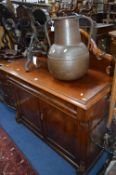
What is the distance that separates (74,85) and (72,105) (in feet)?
0.55

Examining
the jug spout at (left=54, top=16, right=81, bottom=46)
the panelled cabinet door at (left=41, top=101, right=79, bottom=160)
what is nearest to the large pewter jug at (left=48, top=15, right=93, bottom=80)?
the jug spout at (left=54, top=16, right=81, bottom=46)

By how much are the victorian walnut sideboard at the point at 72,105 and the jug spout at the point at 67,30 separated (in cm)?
20

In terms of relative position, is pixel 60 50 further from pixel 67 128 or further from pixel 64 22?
pixel 67 128

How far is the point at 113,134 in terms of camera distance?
1186mm

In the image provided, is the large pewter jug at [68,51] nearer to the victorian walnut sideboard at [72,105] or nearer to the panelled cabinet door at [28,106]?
the victorian walnut sideboard at [72,105]

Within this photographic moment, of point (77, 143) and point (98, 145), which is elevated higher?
point (77, 143)

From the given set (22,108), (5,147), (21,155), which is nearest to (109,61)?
(22,108)

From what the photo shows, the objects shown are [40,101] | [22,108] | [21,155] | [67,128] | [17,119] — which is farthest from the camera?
[17,119]

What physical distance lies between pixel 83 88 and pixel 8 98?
114cm

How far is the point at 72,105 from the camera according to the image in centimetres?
96

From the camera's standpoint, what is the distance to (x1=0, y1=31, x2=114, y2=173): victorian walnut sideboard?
0.97 m

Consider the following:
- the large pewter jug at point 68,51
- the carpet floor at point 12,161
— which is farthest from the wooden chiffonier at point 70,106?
the carpet floor at point 12,161

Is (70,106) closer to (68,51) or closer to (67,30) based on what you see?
(68,51)

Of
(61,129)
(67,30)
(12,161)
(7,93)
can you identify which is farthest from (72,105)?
(7,93)
